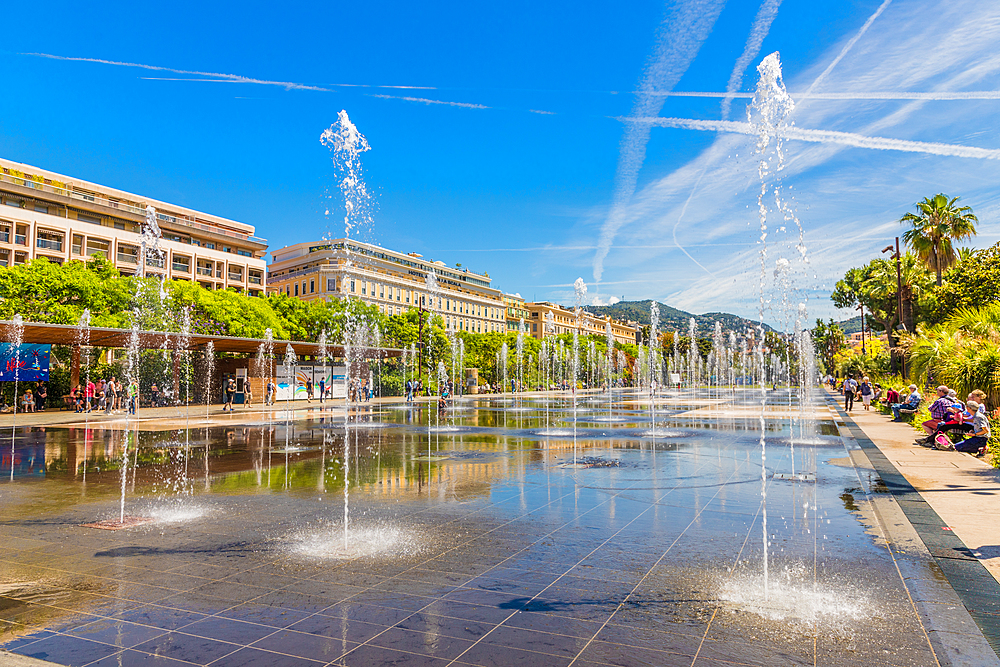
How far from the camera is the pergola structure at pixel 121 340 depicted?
24406mm

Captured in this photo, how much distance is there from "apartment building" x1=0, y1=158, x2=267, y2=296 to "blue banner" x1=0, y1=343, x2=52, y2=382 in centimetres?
3610

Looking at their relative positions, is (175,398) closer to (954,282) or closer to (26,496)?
(26,496)

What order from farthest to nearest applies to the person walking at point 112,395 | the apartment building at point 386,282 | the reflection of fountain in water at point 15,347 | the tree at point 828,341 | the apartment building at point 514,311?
the apartment building at point 514,311, the tree at point 828,341, the apartment building at point 386,282, the person walking at point 112,395, the reflection of fountain in water at point 15,347

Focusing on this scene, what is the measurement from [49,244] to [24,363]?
129 ft

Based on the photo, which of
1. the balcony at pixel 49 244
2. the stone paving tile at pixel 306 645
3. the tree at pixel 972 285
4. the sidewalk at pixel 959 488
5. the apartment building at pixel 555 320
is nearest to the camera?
the stone paving tile at pixel 306 645

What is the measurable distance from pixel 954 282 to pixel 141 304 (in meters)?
50.9

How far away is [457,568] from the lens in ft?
17.2

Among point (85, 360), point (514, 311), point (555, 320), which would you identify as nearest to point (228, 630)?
point (85, 360)

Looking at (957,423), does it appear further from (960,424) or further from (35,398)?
(35,398)

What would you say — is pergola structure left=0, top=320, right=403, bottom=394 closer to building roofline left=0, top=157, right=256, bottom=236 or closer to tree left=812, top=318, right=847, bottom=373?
building roofline left=0, top=157, right=256, bottom=236

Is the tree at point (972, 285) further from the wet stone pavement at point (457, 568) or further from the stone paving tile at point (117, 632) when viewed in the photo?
the stone paving tile at point (117, 632)

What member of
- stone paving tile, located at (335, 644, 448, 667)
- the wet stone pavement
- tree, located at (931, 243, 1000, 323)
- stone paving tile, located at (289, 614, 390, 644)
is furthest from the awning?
tree, located at (931, 243, 1000, 323)

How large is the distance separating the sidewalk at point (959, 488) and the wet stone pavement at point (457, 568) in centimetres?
76

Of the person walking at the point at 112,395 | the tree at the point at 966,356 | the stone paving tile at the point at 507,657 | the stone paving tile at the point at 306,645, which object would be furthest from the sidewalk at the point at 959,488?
the person walking at the point at 112,395
